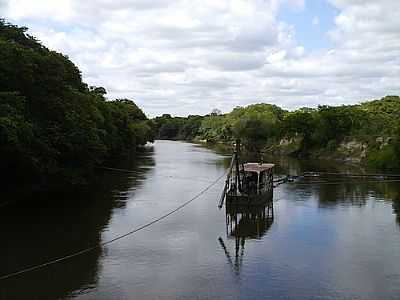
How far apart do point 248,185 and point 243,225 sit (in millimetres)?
5954

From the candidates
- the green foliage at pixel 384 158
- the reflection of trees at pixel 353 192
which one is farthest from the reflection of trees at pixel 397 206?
the green foliage at pixel 384 158

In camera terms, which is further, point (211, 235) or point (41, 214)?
point (41, 214)

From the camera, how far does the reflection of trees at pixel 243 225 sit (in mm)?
24719

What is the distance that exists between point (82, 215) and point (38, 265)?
429 inches

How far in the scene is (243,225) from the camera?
31203 millimetres

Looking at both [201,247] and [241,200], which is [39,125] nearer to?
[241,200]

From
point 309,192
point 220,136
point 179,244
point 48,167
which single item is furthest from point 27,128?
point 220,136

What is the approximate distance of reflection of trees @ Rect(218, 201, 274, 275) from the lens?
24719 millimetres

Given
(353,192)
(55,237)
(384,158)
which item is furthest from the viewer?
(384,158)

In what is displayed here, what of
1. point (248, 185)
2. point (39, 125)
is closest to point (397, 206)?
point (248, 185)

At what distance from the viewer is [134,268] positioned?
72.5 feet

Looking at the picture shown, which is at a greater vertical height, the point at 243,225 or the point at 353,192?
the point at 353,192

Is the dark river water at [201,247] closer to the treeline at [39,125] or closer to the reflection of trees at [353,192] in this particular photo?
the reflection of trees at [353,192]

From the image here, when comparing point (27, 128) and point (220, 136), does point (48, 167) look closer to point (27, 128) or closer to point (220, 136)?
point (27, 128)
